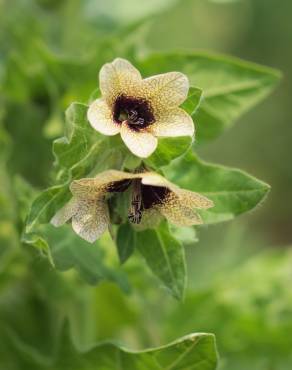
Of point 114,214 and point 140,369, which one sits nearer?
point 114,214

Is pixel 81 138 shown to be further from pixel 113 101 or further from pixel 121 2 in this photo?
pixel 121 2

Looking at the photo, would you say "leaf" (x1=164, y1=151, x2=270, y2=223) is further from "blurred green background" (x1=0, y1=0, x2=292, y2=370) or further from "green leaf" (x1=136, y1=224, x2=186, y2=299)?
"blurred green background" (x1=0, y1=0, x2=292, y2=370)

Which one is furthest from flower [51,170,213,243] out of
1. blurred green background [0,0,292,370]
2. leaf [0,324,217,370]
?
blurred green background [0,0,292,370]

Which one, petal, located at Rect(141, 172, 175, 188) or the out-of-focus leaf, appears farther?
A: the out-of-focus leaf

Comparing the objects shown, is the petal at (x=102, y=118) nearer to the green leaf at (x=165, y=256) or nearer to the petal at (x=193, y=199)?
the petal at (x=193, y=199)

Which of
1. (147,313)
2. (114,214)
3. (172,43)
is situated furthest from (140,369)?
(172,43)
